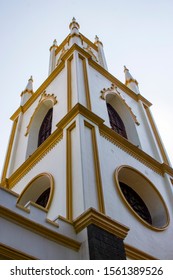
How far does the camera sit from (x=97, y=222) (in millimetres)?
6375

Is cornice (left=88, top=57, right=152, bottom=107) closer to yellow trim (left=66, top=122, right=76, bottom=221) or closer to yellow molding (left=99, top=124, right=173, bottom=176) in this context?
yellow molding (left=99, top=124, right=173, bottom=176)

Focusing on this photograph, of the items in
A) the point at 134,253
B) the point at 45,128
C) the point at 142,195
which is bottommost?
the point at 134,253

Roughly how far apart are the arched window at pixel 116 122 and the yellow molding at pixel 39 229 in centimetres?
701

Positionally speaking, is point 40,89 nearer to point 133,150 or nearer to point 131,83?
point 131,83

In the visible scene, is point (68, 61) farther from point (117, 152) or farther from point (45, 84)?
point (117, 152)

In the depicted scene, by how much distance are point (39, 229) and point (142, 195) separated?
16.9 ft

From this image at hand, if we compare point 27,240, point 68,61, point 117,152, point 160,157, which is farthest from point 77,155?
point 68,61

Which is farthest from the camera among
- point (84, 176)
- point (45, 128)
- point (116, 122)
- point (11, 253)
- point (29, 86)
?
point (29, 86)

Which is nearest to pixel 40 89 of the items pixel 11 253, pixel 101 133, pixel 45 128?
pixel 45 128

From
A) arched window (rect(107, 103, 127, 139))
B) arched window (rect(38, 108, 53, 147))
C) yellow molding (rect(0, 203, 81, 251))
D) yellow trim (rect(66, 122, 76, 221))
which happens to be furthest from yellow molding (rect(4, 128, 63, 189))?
yellow molding (rect(0, 203, 81, 251))

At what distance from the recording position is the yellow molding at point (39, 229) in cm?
580

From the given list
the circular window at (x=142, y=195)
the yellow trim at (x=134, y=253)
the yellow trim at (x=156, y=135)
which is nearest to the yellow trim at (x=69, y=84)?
the circular window at (x=142, y=195)

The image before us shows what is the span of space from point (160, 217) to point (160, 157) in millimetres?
3208

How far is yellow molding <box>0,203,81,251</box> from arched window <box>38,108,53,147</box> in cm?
697
